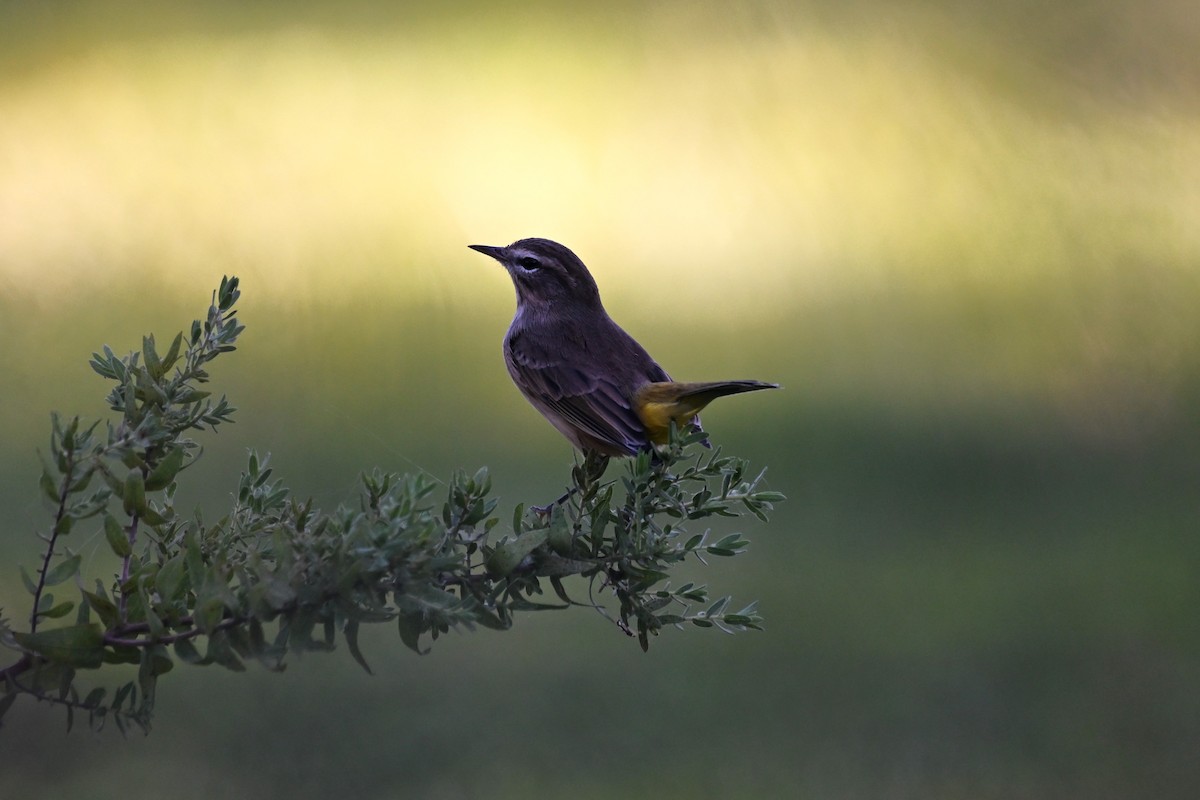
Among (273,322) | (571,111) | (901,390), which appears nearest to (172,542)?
(273,322)

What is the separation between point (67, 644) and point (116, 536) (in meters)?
0.12

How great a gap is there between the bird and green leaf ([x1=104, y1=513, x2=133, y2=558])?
1.04 meters

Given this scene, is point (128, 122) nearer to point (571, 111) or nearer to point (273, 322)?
point (273, 322)

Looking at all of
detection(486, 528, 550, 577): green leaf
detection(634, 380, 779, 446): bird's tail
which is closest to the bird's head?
detection(634, 380, 779, 446): bird's tail

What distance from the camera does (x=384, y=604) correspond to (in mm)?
1066

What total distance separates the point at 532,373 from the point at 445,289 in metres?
1.85

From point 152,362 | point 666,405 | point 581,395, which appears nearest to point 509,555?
point 152,362

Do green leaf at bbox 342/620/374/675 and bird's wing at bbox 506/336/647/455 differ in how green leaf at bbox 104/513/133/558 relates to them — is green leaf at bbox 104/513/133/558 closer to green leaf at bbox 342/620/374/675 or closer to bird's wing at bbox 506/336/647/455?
green leaf at bbox 342/620/374/675

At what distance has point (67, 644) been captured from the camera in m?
1.03

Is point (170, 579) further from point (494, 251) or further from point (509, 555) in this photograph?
point (494, 251)

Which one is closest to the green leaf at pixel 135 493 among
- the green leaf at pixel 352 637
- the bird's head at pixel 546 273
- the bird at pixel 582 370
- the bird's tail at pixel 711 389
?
the green leaf at pixel 352 637

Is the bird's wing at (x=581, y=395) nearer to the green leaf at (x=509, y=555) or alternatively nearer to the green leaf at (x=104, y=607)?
the green leaf at (x=509, y=555)

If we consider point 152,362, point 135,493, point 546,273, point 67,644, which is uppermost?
point 546,273

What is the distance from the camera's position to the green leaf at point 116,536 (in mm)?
1082
